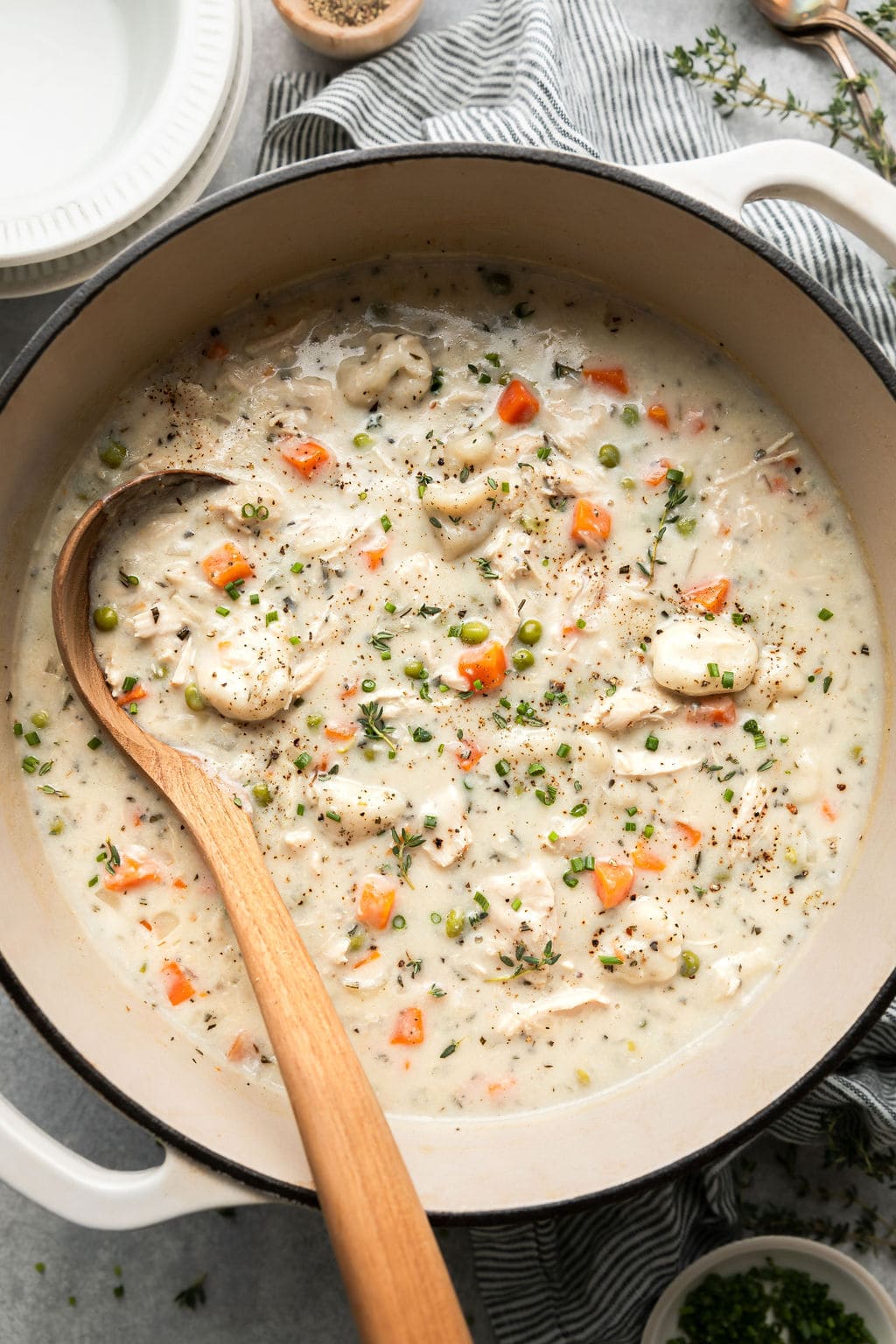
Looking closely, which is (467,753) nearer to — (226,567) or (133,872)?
(226,567)

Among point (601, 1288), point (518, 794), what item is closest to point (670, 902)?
→ point (518, 794)

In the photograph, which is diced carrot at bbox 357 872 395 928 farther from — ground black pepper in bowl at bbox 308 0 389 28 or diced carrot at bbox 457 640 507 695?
ground black pepper in bowl at bbox 308 0 389 28

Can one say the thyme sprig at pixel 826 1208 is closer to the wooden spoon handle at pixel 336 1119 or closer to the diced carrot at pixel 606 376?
the wooden spoon handle at pixel 336 1119

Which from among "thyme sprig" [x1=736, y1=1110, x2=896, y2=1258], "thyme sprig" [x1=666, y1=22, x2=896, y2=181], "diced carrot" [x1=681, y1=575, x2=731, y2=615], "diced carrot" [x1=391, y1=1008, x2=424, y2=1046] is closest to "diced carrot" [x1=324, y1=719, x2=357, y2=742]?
"diced carrot" [x1=391, y1=1008, x2=424, y2=1046]

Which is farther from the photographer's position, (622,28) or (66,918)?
(622,28)

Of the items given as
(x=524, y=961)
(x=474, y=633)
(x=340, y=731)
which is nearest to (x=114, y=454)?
(x=340, y=731)

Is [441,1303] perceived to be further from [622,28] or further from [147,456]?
[622,28]
